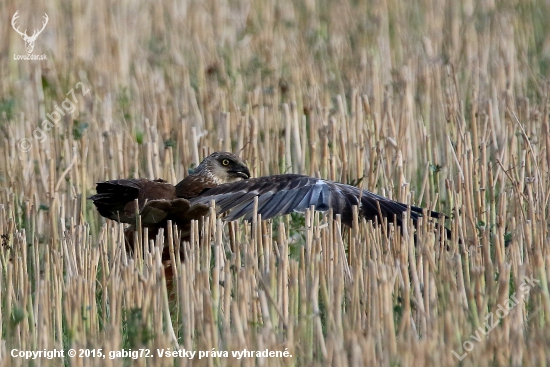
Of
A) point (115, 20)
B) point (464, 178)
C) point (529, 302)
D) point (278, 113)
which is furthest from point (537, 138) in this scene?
point (115, 20)

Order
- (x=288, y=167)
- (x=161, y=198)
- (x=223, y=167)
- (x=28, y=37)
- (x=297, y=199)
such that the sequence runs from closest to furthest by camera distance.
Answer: (x=297, y=199) → (x=161, y=198) → (x=223, y=167) → (x=288, y=167) → (x=28, y=37)

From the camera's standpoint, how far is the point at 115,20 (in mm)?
9602

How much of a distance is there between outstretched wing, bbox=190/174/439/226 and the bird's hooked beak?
705 millimetres

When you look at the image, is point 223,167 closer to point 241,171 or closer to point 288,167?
point 241,171

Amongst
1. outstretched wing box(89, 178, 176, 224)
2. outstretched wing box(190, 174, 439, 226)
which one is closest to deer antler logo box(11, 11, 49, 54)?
outstretched wing box(89, 178, 176, 224)

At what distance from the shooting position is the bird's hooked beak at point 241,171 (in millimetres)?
6086

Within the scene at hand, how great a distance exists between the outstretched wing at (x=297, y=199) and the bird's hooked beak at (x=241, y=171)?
71cm

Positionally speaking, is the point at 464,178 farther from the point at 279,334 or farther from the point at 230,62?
the point at 230,62

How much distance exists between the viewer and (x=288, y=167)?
22.0 feet

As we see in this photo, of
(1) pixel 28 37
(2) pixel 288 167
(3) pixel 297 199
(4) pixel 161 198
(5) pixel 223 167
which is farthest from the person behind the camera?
(1) pixel 28 37

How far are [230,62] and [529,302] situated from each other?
491 cm

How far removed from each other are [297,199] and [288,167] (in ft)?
5.04

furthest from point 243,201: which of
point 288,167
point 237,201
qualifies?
point 288,167

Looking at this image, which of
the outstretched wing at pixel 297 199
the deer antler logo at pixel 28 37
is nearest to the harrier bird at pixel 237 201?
the outstretched wing at pixel 297 199
